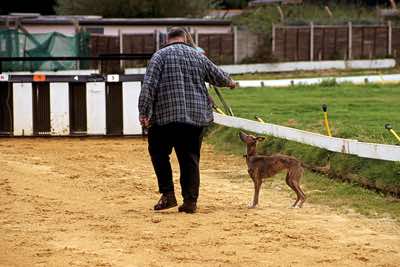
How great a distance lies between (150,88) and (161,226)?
155 centimetres

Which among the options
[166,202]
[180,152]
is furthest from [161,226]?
[180,152]

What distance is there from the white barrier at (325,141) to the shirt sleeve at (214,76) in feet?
8.09

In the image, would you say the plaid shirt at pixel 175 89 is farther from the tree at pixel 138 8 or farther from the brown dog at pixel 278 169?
the tree at pixel 138 8

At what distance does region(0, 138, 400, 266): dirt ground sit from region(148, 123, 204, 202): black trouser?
296 mm

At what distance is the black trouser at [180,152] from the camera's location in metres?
11.1

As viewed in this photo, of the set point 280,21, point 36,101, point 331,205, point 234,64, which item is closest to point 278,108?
point 36,101

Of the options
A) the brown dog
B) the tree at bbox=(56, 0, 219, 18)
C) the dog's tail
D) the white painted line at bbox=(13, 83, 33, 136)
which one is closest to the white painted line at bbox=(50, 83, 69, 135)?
the white painted line at bbox=(13, 83, 33, 136)

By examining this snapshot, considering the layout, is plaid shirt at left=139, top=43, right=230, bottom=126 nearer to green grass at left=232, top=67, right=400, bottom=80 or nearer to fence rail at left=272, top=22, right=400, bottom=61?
green grass at left=232, top=67, right=400, bottom=80

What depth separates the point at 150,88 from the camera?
36.0 feet

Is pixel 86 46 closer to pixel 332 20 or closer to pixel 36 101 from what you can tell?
pixel 332 20

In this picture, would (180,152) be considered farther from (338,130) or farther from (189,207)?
(338,130)

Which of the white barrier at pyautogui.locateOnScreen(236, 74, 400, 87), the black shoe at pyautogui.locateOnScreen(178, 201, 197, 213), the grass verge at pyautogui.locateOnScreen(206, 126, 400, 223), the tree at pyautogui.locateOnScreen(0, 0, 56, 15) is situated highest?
the tree at pyautogui.locateOnScreen(0, 0, 56, 15)

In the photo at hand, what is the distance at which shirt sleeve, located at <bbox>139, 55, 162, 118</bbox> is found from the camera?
10953 mm

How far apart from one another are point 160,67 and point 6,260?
322cm
